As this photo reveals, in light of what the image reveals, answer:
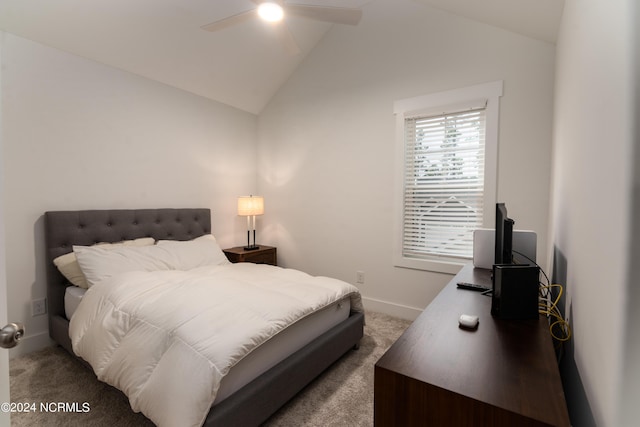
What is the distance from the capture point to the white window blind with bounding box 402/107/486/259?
8.68 feet

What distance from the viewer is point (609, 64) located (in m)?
0.73

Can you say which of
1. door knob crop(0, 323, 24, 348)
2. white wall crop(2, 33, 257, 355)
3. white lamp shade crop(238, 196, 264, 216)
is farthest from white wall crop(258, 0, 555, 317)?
door knob crop(0, 323, 24, 348)

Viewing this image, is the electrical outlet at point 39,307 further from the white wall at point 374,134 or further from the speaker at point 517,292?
the speaker at point 517,292

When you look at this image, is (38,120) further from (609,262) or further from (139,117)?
(609,262)

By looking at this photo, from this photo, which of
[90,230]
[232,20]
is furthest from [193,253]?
[232,20]

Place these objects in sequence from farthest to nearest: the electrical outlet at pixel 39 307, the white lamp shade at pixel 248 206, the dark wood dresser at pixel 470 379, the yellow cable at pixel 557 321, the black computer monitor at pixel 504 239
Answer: the white lamp shade at pixel 248 206, the electrical outlet at pixel 39 307, the black computer monitor at pixel 504 239, the yellow cable at pixel 557 321, the dark wood dresser at pixel 470 379

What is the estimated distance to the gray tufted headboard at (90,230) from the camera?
2.32 m

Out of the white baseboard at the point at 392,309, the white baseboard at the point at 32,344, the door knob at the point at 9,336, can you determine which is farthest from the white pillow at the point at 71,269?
the white baseboard at the point at 392,309

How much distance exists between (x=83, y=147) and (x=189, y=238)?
4.16 ft

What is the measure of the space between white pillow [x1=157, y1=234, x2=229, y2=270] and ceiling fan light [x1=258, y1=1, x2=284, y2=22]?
2.02m

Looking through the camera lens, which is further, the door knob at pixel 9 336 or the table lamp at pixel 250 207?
the table lamp at pixel 250 207

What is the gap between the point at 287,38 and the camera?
2.27 metres

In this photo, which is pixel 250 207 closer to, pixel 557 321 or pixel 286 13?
pixel 286 13

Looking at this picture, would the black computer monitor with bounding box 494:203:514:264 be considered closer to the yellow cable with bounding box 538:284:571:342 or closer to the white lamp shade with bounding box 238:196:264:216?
the yellow cable with bounding box 538:284:571:342
